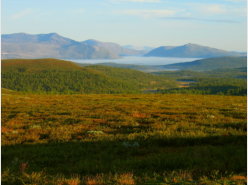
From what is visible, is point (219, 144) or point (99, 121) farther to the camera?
point (99, 121)

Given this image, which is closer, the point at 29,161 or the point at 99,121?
the point at 29,161

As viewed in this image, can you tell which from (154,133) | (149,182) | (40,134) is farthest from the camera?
(40,134)

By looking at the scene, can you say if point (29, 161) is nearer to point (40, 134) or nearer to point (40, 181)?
point (40, 181)

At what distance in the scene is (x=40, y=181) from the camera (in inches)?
223

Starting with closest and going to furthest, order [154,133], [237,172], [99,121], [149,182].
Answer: [149,182], [237,172], [154,133], [99,121]

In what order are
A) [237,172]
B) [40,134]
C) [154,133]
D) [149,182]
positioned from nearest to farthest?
1. [149,182]
2. [237,172]
3. [154,133]
4. [40,134]

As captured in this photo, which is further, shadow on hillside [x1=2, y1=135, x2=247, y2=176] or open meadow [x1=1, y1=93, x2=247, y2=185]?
shadow on hillside [x1=2, y1=135, x2=247, y2=176]

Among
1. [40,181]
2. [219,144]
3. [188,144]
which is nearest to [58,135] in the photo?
[40,181]

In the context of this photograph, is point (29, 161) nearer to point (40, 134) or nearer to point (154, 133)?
point (40, 134)

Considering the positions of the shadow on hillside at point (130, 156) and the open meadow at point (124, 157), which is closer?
the open meadow at point (124, 157)

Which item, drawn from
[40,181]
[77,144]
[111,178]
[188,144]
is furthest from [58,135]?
[188,144]

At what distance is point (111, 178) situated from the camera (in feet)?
18.4

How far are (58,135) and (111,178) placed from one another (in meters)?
6.00

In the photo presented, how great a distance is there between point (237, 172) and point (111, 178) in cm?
393
